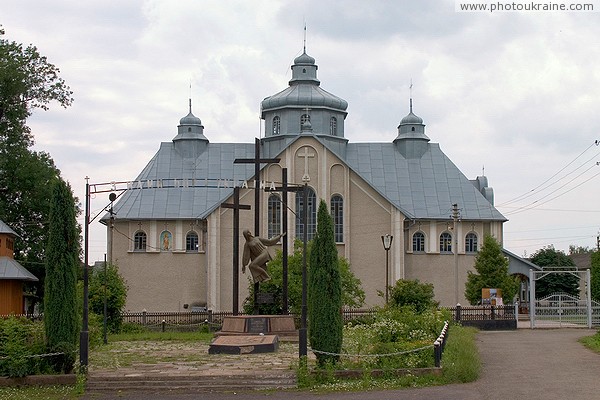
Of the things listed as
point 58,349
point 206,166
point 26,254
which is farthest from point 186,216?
point 58,349

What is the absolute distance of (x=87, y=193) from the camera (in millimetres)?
21875

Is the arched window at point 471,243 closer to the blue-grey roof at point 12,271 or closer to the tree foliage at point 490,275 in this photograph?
the tree foliage at point 490,275

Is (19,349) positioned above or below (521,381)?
above

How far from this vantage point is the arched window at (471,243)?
173ft

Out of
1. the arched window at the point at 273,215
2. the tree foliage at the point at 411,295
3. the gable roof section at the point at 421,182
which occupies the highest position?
the gable roof section at the point at 421,182

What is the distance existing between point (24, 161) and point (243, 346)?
2375 centimetres

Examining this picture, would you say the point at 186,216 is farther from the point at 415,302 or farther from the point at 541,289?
the point at 541,289

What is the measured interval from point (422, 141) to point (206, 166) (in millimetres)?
13451

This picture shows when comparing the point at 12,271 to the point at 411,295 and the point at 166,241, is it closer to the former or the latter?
the point at 166,241

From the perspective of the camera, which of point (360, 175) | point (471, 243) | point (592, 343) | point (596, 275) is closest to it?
point (592, 343)

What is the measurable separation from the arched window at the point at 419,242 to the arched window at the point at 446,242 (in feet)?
3.59

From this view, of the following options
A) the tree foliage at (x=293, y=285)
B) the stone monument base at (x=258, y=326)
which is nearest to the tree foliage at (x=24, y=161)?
the tree foliage at (x=293, y=285)

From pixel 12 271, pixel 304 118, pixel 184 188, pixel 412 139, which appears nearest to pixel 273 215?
pixel 184 188

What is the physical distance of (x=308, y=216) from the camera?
170 feet
